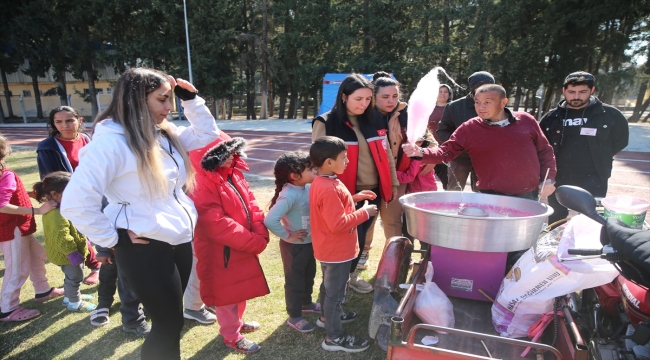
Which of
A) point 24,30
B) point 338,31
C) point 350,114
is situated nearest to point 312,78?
point 338,31

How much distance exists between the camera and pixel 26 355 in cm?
292

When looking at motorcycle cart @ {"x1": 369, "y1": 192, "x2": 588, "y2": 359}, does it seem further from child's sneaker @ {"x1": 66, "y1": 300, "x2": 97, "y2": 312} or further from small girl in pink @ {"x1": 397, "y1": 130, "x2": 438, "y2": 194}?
child's sneaker @ {"x1": 66, "y1": 300, "x2": 97, "y2": 312}

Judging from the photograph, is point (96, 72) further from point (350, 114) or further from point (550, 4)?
point (350, 114)

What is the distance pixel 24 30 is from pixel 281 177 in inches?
1350

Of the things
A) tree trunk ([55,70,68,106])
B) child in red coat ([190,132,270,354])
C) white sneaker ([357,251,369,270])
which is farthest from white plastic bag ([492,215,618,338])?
tree trunk ([55,70,68,106])

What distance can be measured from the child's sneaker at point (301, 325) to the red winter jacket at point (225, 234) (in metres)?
0.47

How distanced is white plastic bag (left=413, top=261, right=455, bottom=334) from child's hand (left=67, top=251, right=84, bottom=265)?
2.89 meters

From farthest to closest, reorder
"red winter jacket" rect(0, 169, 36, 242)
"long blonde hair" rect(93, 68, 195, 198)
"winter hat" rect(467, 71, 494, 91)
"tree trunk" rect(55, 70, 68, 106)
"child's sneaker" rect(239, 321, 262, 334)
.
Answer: "tree trunk" rect(55, 70, 68, 106), "winter hat" rect(467, 71, 494, 91), "red winter jacket" rect(0, 169, 36, 242), "child's sneaker" rect(239, 321, 262, 334), "long blonde hair" rect(93, 68, 195, 198)

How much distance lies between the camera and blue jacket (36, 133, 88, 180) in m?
3.50

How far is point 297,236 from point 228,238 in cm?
57

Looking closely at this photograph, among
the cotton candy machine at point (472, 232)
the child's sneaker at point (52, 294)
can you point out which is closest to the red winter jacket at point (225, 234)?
the cotton candy machine at point (472, 232)

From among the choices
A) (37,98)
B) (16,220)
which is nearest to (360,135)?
(16,220)

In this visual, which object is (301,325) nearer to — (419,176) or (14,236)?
(419,176)

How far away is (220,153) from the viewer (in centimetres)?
269
